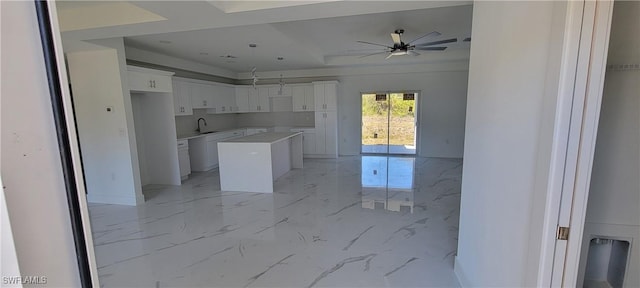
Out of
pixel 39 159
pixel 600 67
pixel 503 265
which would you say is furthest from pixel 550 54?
pixel 39 159

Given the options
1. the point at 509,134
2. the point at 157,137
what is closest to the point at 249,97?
the point at 157,137

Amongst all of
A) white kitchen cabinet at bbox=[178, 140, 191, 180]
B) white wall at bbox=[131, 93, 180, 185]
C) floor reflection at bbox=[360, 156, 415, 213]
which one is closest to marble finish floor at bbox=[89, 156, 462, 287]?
floor reflection at bbox=[360, 156, 415, 213]

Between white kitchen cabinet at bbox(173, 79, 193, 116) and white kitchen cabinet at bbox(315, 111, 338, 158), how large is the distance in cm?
312

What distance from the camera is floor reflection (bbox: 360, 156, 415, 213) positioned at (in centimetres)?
423

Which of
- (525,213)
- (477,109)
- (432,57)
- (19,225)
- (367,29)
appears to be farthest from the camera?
(432,57)

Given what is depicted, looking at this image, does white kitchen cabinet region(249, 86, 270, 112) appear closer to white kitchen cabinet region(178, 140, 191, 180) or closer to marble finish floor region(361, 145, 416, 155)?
white kitchen cabinet region(178, 140, 191, 180)

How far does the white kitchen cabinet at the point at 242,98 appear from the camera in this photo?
317 inches

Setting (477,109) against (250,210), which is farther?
(250,210)

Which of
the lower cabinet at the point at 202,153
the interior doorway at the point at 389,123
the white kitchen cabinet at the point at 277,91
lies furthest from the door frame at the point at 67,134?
the interior doorway at the point at 389,123

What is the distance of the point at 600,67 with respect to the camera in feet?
3.53

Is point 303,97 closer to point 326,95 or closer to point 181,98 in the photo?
point 326,95

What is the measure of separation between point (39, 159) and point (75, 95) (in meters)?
4.86

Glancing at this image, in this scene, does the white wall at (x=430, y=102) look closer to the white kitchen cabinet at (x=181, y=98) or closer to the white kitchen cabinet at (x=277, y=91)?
the white kitchen cabinet at (x=277, y=91)

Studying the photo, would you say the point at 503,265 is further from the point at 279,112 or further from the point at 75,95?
the point at 279,112
